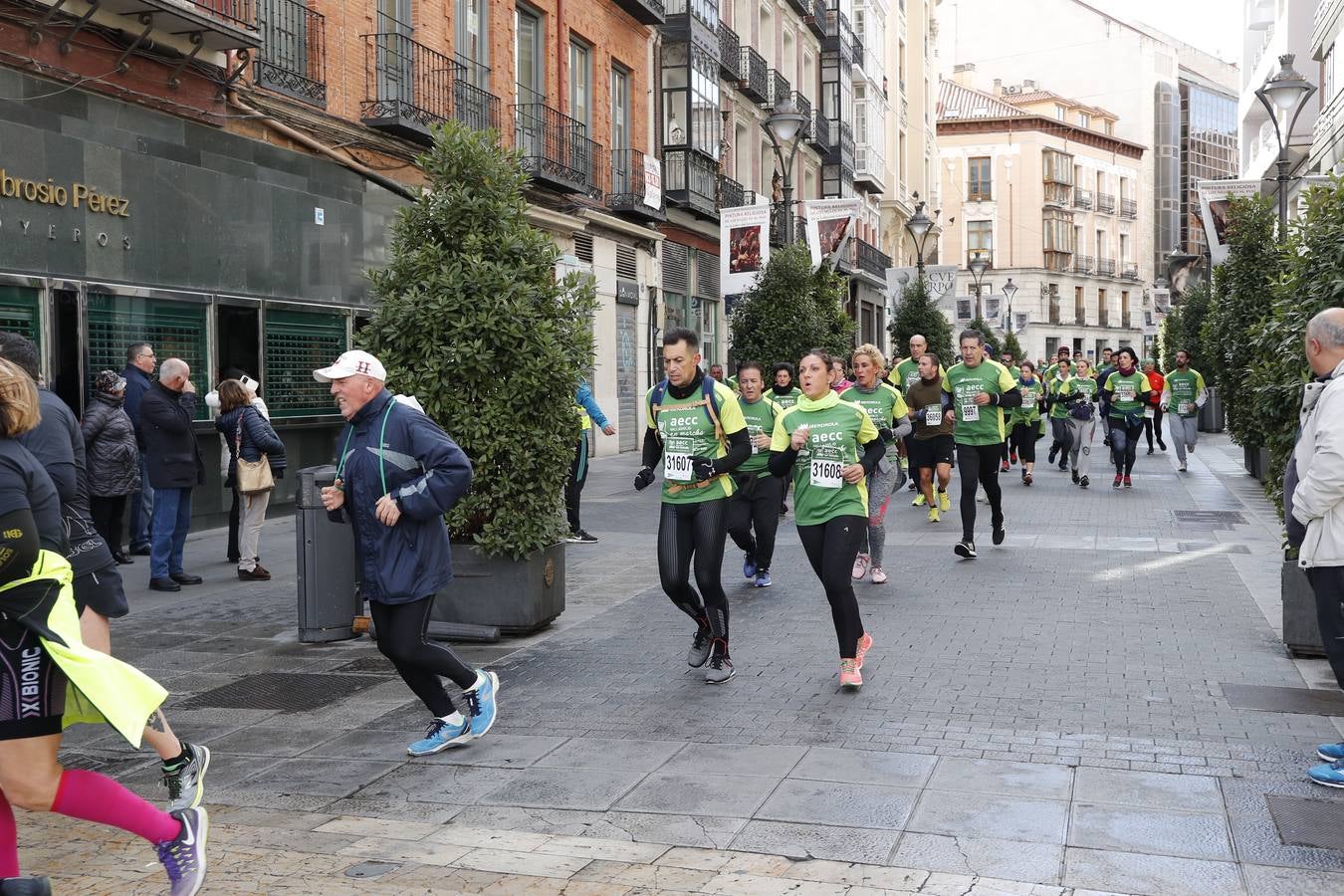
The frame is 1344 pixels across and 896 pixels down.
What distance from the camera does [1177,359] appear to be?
21672mm

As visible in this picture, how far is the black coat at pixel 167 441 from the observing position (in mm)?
10953

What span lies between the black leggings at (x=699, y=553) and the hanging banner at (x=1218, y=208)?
17.0 m

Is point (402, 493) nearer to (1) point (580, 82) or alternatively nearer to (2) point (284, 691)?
(2) point (284, 691)

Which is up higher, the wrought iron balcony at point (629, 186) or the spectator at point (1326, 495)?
the wrought iron balcony at point (629, 186)

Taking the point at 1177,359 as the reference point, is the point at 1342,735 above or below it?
below

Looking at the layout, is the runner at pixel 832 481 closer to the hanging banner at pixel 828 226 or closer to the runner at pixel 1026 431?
the runner at pixel 1026 431

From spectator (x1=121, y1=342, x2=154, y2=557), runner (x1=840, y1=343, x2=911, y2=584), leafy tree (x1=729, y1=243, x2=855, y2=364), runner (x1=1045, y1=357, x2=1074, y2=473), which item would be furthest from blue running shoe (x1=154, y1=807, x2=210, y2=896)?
runner (x1=1045, y1=357, x2=1074, y2=473)

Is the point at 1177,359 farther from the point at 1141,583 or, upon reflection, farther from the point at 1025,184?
the point at 1025,184

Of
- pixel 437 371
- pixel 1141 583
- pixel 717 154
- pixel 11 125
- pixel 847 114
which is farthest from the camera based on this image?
pixel 847 114

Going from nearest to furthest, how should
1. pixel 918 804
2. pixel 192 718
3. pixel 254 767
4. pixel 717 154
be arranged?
pixel 918 804 < pixel 254 767 < pixel 192 718 < pixel 717 154

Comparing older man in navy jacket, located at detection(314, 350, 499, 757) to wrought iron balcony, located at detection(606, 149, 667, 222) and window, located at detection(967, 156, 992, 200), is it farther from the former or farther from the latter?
window, located at detection(967, 156, 992, 200)

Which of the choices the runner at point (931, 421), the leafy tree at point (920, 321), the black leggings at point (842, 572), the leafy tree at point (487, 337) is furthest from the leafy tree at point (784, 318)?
the black leggings at point (842, 572)

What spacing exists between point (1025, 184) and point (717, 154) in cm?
5270

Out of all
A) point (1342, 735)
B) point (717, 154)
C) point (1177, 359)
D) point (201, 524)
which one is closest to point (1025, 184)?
point (717, 154)
